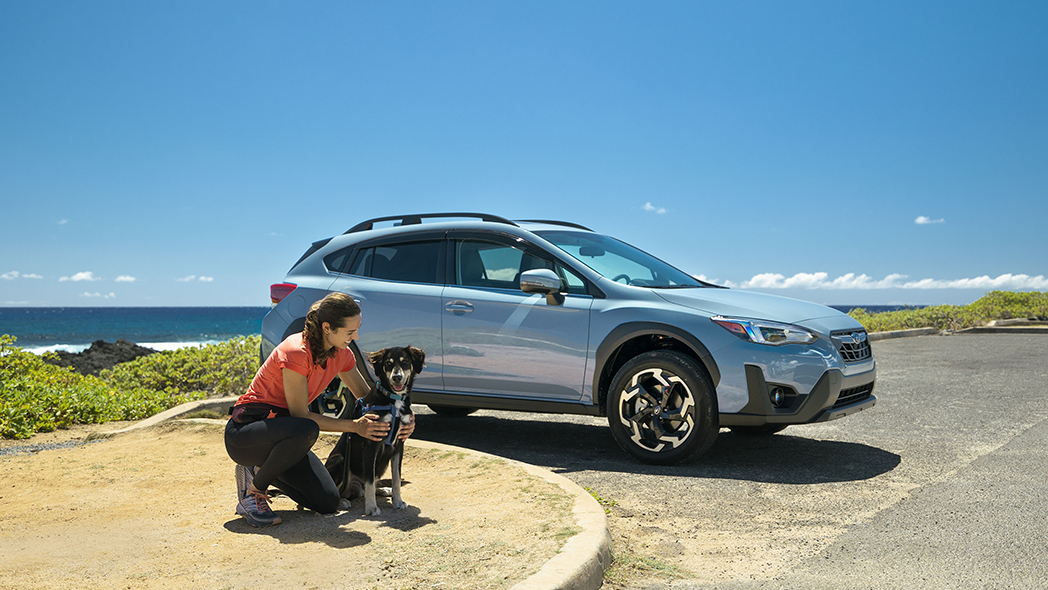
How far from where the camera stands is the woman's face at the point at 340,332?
13.7ft

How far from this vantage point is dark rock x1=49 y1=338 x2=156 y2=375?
60.0ft

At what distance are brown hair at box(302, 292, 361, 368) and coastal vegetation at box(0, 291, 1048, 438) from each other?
16.1 feet

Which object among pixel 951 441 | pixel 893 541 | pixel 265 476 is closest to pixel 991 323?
pixel 951 441

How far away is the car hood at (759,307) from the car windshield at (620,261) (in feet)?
1.23

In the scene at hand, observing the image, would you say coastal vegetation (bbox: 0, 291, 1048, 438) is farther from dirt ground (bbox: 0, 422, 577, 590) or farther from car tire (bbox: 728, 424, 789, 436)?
car tire (bbox: 728, 424, 789, 436)

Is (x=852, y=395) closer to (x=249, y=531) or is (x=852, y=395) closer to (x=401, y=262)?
(x=401, y=262)

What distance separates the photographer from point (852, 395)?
5895 millimetres

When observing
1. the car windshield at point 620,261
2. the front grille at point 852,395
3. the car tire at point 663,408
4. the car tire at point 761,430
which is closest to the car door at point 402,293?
the car windshield at point 620,261

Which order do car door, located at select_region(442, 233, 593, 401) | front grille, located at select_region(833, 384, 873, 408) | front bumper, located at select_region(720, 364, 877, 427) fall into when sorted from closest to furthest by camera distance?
front bumper, located at select_region(720, 364, 877, 427), front grille, located at select_region(833, 384, 873, 408), car door, located at select_region(442, 233, 593, 401)

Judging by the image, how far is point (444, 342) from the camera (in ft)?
21.5

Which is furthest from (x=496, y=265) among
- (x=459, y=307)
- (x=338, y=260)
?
(x=338, y=260)

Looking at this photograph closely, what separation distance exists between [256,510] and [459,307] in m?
2.69

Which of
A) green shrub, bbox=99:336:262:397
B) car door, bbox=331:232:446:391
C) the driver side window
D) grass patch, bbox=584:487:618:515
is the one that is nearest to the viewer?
grass patch, bbox=584:487:618:515

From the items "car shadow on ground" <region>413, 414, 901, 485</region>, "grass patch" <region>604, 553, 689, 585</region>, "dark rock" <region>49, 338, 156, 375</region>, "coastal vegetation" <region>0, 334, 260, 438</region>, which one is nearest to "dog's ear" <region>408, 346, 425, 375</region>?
"grass patch" <region>604, 553, 689, 585</region>
